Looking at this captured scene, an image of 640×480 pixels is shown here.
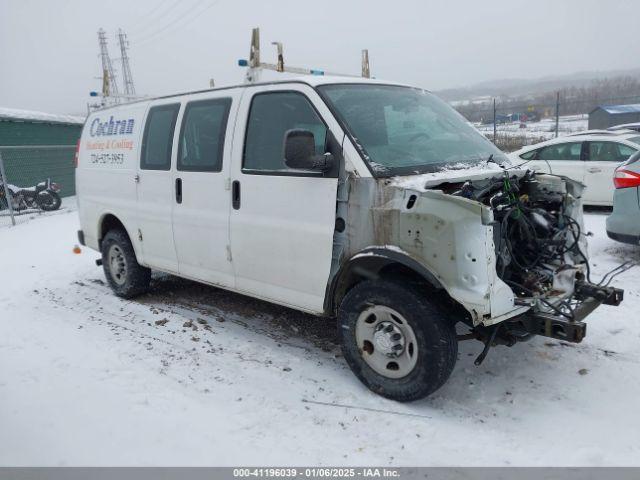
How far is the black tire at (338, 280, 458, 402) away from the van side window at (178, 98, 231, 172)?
184 centimetres

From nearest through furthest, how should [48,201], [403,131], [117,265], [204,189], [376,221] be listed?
[376,221]
[403,131]
[204,189]
[117,265]
[48,201]

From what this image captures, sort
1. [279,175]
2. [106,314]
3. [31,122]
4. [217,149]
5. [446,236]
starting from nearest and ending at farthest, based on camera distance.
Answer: [446,236] → [279,175] → [217,149] → [106,314] → [31,122]

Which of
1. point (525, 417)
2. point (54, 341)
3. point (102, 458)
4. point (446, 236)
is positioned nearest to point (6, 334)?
point (54, 341)

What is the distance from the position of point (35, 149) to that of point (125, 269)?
12411mm

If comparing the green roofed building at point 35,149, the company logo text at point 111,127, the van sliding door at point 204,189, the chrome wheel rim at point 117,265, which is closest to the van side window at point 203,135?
the van sliding door at point 204,189

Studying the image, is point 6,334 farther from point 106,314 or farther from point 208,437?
point 208,437

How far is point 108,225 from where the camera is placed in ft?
21.0

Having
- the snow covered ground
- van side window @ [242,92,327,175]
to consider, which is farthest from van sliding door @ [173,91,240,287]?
the snow covered ground

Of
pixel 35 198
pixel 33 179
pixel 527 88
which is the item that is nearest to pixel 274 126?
pixel 35 198

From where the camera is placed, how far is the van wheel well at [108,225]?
244 inches

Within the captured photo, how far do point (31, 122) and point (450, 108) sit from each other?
54.0 ft

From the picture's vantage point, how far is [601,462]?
2963mm

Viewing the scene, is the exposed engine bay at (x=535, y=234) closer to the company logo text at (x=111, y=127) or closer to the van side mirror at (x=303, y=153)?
the van side mirror at (x=303, y=153)

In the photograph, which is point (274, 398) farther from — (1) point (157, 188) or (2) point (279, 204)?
(1) point (157, 188)
